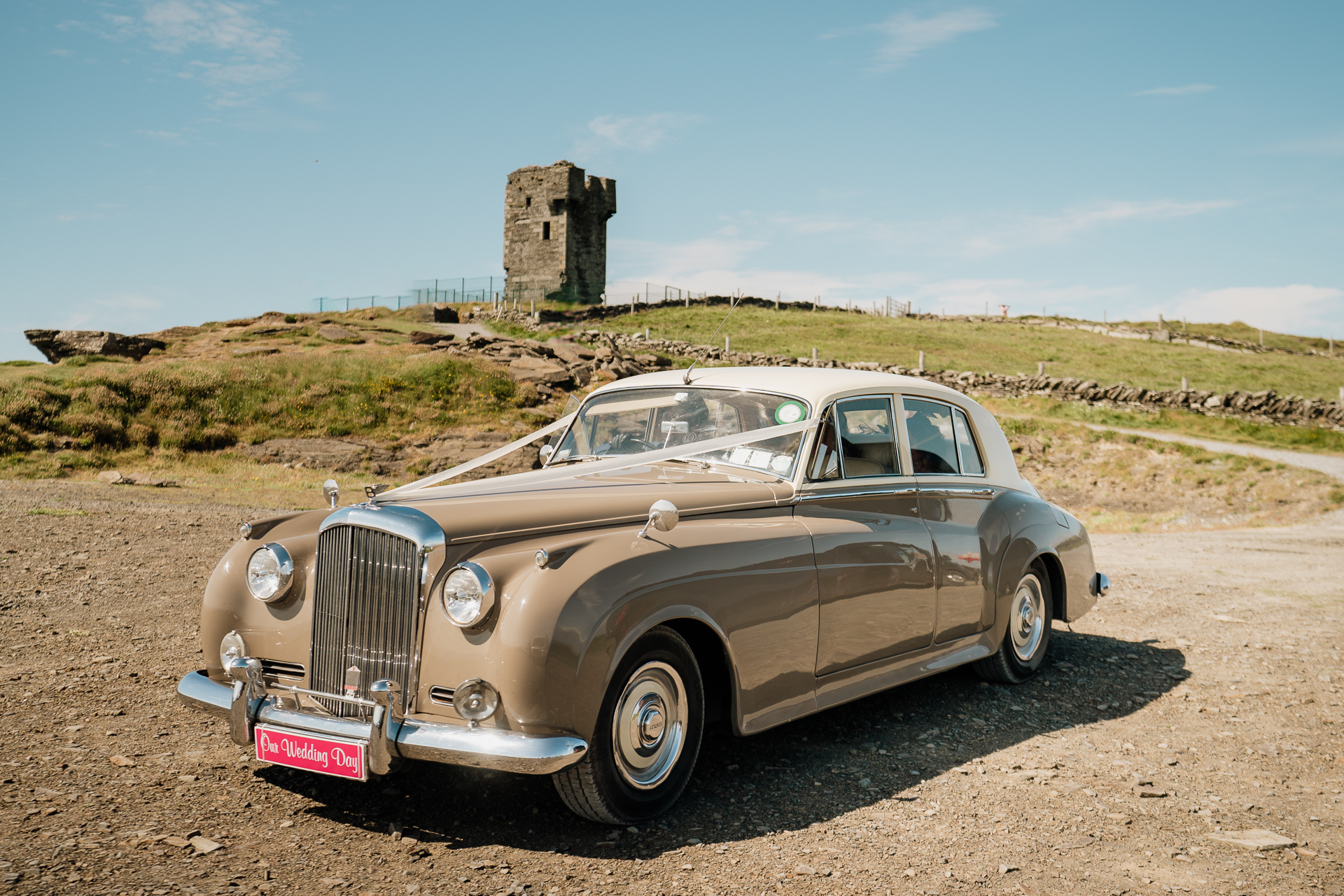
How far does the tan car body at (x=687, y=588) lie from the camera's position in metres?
3.36

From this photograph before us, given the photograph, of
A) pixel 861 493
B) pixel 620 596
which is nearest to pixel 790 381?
pixel 861 493

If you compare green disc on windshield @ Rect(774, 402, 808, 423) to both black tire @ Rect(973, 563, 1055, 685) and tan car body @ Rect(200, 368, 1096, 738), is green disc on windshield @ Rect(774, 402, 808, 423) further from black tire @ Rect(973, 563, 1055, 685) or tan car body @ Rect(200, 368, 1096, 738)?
black tire @ Rect(973, 563, 1055, 685)

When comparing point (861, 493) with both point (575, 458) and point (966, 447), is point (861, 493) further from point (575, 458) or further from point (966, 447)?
point (575, 458)

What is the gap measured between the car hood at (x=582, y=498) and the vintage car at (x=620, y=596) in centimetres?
1

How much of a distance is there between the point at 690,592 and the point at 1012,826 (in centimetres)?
170

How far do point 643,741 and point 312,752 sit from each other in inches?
49.7

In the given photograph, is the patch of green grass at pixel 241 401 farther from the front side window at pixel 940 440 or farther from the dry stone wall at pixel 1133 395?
the front side window at pixel 940 440

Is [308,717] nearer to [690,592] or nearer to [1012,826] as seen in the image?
[690,592]

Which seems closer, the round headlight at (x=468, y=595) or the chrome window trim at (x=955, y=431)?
the round headlight at (x=468, y=595)

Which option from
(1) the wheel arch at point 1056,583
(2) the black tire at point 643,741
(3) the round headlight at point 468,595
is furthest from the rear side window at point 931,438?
(3) the round headlight at point 468,595

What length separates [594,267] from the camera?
5484 centimetres

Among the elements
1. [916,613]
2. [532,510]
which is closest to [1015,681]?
[916,613]

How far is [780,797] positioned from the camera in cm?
415

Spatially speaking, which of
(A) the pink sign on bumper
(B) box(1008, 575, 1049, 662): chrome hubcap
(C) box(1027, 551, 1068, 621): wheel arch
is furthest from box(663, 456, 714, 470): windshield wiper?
(C) box(1027, 551, 1068, 621): wheel arch
